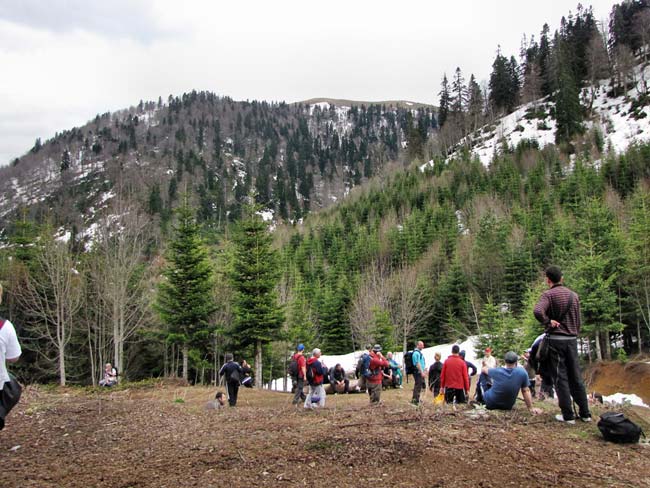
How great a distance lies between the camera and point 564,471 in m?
4.62

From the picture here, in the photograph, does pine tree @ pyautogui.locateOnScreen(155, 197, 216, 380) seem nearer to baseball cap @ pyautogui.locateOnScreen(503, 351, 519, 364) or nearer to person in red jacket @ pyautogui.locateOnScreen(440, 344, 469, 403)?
person in red jacket @ pyautogui.locateOnScreen(440, 344, 469, 403)

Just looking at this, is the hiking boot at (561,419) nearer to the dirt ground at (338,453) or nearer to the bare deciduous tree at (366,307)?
the dirt ground at (338,453)

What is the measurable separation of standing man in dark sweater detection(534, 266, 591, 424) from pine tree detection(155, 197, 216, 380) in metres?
20.2

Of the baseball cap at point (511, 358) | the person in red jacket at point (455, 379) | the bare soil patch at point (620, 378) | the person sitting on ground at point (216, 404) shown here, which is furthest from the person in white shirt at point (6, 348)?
the bare soil patch at point (620, 378)

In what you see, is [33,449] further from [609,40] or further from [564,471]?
[609,40]

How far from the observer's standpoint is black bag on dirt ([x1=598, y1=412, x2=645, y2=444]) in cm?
544

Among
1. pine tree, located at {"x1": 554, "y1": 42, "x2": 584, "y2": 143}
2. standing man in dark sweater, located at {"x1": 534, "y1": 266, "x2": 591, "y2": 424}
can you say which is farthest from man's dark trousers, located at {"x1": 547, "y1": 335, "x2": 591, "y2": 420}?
pine tree, located at {"x1": 554, "y1": 42, "x2": 584, "y2": 143}

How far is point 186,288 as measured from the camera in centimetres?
2394

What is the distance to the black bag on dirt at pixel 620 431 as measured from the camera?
5438mm

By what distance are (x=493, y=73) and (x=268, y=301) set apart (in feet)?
316

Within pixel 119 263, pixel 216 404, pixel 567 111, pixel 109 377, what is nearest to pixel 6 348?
pixel 216 404

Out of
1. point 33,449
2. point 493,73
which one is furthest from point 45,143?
point 33,449

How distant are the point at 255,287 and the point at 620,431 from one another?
17.6 metres

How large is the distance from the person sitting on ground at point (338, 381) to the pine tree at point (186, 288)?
9464mm
